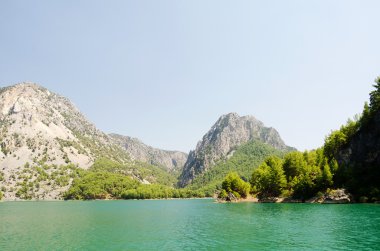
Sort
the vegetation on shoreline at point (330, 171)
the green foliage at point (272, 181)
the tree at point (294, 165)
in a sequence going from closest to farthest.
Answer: the vegetation on shoreline at point (330, 171), the green foliage at point (272, 181), the tree at point (294, 165)

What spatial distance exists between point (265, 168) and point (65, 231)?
5603 inches

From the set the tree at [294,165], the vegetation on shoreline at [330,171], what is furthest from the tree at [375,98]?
the tree at [294,165]

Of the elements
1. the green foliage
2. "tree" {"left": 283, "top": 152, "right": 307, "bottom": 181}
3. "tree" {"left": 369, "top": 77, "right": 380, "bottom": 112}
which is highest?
"tree" {"left": 369, "top": 77, "right": 380, "bottom": 112}

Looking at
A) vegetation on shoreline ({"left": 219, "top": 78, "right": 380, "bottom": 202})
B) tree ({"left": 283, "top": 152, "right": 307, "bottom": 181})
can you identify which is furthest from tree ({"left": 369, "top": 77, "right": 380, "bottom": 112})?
tree ({"left": 283, "top": 152, "right": 307, "bottom": 181})

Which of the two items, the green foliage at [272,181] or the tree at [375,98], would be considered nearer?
the tree at [375,98]

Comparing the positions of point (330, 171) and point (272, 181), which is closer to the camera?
point (330, 171)

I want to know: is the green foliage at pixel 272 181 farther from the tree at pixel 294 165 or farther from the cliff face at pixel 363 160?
the cliff face at pixel 363 160

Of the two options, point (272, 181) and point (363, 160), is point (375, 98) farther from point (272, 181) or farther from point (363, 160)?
point (272, 181)

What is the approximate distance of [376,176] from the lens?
452 ft

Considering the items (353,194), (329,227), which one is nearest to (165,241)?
(329,227)

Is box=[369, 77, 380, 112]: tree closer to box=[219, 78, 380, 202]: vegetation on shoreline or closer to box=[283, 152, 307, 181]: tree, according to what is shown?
box=[219, 78, 380, 202]: vegetation on shoreline

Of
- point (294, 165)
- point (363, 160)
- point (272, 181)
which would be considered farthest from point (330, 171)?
point (272, 181)

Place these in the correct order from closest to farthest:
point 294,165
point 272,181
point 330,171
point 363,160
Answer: point 363,160 → point 330,171 → point 272,181 → point 294,165

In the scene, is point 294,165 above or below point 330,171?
above
